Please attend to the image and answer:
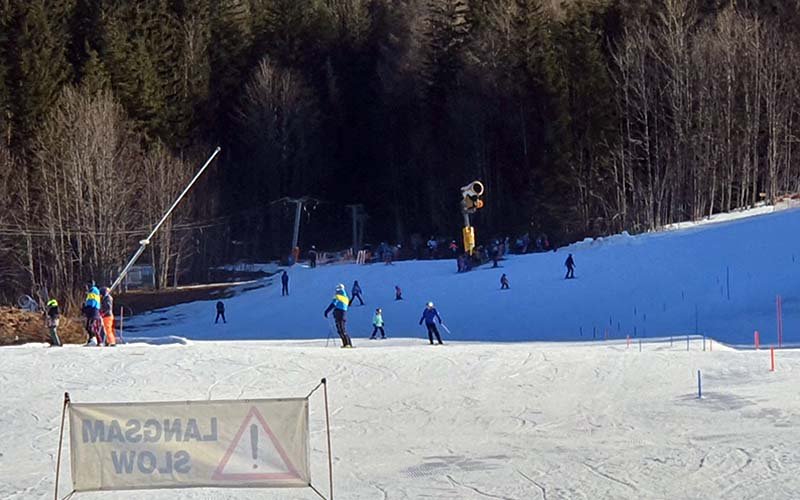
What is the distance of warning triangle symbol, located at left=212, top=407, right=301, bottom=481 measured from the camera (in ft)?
37.2

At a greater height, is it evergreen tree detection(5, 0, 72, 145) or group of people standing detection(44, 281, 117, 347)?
evergreen tree detection(5, 0, 72, 145)

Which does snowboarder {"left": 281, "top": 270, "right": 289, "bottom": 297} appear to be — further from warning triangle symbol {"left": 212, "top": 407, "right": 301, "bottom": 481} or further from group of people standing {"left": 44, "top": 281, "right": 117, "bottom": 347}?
warning triangle symbol {"left": 212, "top": 407, "right": 301, "bottom": 481}

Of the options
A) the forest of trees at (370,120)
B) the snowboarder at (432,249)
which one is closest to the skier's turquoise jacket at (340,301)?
the forest of trees at (370,120)

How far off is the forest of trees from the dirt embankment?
21912 millimetres

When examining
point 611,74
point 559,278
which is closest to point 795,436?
point 559,278

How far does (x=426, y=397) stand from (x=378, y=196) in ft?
186

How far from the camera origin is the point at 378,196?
77500mm

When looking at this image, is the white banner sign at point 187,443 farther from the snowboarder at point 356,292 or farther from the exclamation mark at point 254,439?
the snowboarder at point 356,292

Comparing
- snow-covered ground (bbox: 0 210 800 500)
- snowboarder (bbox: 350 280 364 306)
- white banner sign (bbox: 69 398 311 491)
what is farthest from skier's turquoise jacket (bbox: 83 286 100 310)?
white banner sign (bbox: 69 398 311 491)

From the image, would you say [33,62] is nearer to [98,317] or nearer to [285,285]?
[285,285]

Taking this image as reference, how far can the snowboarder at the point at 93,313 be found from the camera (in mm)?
28266

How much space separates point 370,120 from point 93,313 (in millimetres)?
52693

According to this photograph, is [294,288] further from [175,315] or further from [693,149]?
[693,149]

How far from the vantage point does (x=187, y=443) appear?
1137 cm
